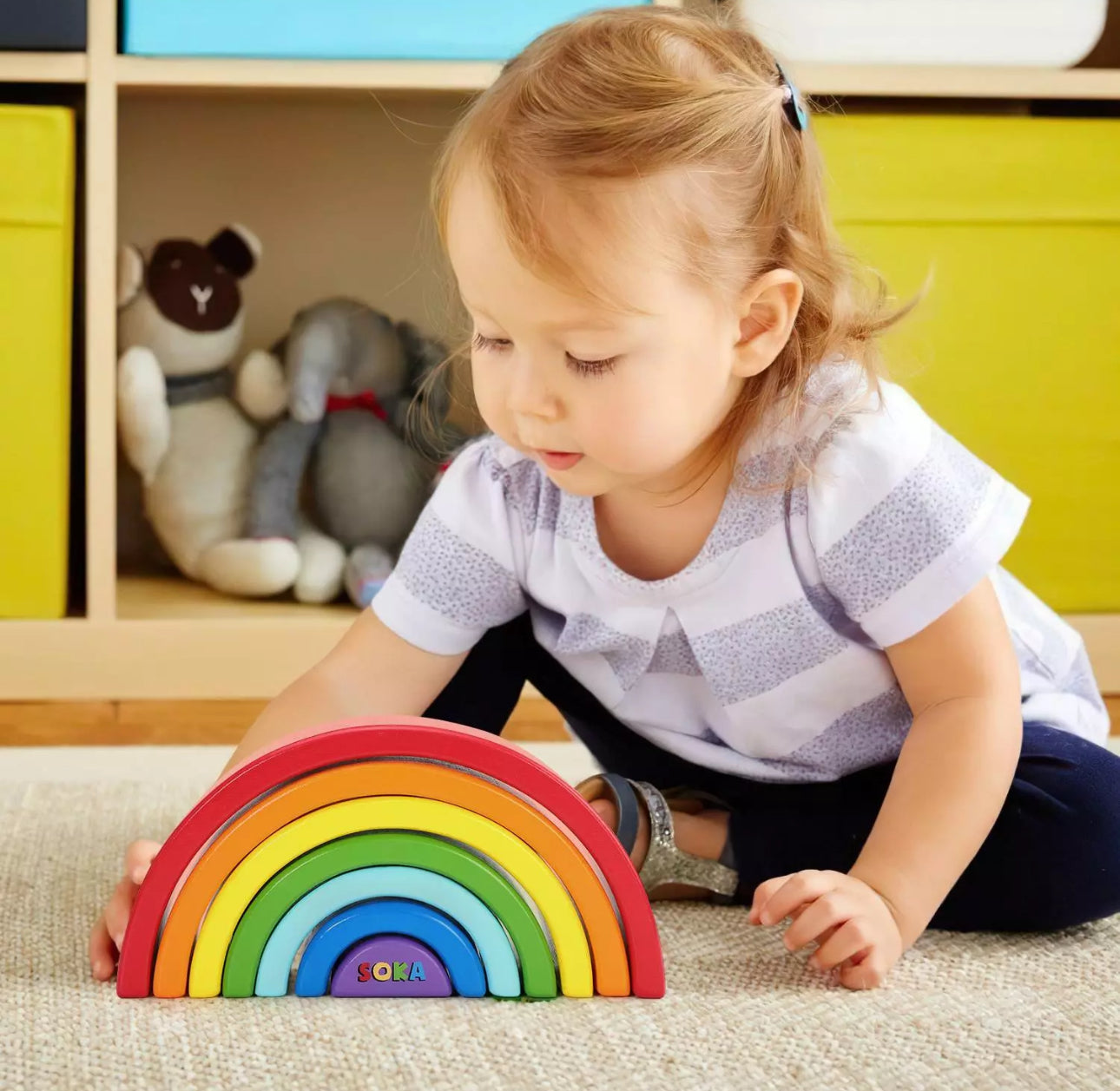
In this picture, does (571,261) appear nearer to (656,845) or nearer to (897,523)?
(897,523)

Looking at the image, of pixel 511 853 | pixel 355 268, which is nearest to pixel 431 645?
pixel 511 853

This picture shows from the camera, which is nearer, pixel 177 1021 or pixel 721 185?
pixel 177 1021

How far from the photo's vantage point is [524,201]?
2.32 feet

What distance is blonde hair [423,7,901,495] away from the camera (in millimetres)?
713

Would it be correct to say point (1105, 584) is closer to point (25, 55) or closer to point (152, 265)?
point (152, 265)

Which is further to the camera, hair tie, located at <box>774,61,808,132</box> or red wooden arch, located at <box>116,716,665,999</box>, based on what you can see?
hair tie, located at <box>774,61,808,132</box>

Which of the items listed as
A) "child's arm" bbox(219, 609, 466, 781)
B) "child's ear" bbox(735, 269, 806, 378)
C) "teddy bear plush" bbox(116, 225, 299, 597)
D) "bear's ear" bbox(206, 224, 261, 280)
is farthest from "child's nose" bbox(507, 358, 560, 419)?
"bear's ear" bbox(206, 224, 261, 280)

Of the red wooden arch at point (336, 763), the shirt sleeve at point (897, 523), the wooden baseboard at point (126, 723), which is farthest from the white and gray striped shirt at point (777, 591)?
the wooden baseboard at point (126, 723)

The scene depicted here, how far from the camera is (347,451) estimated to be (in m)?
1.55

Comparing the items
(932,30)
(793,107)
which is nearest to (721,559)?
(793,107)

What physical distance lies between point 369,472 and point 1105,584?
29.9 inches

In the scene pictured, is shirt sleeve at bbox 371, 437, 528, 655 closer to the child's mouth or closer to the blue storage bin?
the child's mouth

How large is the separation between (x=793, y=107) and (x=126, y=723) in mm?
908

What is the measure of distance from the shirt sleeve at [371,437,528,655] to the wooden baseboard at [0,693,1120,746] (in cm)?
49
